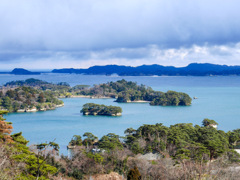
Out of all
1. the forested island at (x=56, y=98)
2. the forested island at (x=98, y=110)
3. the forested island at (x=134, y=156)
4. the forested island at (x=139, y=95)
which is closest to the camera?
the forested island at (x=134, y=156)

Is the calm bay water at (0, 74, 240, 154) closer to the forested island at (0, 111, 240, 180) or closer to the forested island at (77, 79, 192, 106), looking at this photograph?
the forested island at (77, 79, 192, 106)

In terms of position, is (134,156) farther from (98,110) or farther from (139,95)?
(139,95)

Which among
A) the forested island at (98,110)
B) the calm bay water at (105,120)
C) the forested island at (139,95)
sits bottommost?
the calm bay water at (105,120)

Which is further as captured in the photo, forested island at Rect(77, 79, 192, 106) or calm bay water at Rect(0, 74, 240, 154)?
forested island at Rect(77, 79, 192, 106)

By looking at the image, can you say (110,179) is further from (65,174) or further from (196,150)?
(196,150)

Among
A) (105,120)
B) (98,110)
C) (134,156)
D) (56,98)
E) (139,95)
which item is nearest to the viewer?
(134,156)

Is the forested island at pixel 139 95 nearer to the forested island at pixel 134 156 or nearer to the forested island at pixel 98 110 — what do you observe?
the forested island at pixel 98 110

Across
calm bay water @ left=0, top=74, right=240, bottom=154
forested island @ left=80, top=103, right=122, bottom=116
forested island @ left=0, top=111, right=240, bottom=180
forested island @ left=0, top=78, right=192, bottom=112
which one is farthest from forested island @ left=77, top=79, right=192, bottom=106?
forested island @ left=0, top=111, right=240, bottom=180

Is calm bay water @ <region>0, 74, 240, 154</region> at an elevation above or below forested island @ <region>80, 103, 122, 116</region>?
below

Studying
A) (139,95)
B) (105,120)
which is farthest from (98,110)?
(139,95)

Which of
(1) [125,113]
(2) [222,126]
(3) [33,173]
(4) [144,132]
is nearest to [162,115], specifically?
(1) [125,113]

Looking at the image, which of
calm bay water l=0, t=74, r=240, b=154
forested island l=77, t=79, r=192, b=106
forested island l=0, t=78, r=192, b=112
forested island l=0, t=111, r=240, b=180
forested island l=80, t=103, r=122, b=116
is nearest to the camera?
forested island l=0, t=111, r=240, b=180

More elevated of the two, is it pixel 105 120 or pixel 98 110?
pixel 98 110

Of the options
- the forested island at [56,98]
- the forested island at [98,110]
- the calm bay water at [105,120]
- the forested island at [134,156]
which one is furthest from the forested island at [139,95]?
the forested island at [134,156]
